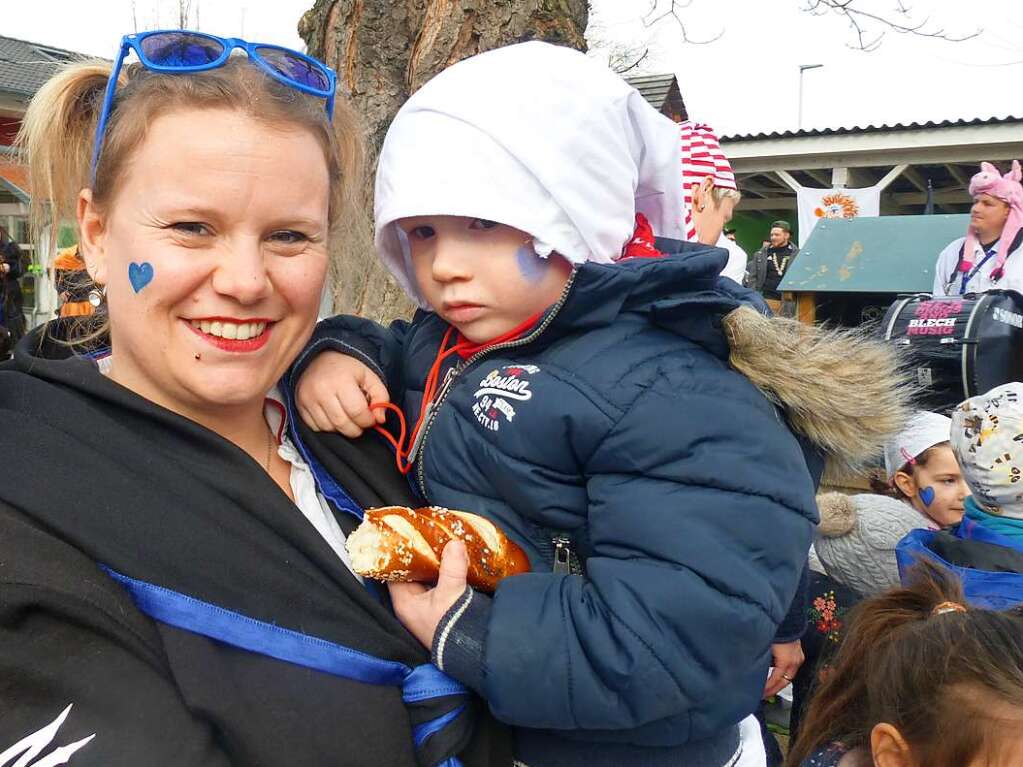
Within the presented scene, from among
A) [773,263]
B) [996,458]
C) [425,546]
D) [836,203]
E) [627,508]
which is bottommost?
[773,263]

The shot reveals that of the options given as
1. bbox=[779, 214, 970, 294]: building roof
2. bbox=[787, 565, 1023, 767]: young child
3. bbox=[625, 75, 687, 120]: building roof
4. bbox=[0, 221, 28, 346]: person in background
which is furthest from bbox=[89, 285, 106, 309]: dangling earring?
bbox=[0, 221, 28, 346]: person in background

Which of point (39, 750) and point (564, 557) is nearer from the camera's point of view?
point (39, 750)

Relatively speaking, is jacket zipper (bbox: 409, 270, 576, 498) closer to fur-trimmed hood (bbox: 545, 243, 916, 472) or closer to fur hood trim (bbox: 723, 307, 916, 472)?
fur-trimmed hood (bbox: 545, 243, 916, 472)

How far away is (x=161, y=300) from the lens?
4.69ft

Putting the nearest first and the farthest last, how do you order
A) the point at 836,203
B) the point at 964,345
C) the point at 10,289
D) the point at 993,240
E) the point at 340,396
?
the point at 340,396 < the point at 964,345 < the point at 993,240 < the point at 10,289 < the point at 836,203

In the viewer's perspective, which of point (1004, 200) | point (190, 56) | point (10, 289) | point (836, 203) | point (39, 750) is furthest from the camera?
point (836, 203)

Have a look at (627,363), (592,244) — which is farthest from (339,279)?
(627,363)

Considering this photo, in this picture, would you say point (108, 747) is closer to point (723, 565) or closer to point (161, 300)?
point (161, 300)

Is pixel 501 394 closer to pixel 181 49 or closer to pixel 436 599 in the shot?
pixel 436 599

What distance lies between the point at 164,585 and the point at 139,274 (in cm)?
53

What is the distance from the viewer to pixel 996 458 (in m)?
2.70

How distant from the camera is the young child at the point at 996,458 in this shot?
2680mm

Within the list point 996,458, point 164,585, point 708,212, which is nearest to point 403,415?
point 164,585

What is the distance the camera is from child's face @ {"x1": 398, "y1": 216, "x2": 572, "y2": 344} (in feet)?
5.65
